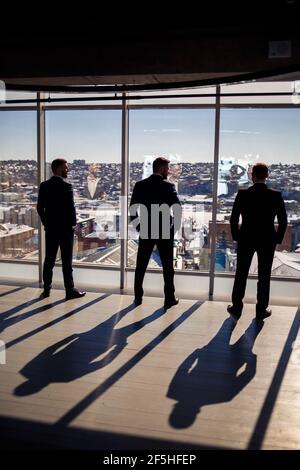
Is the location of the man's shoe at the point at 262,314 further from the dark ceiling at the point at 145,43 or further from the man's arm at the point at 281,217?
the dark ceiling at the point at 145,43

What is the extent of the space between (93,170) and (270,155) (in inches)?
107

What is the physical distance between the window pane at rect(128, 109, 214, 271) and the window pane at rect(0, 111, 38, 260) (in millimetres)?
1690

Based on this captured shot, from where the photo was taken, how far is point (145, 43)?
5.11m

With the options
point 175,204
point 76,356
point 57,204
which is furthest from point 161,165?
point 76,356

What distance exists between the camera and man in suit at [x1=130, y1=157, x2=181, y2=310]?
5680mm

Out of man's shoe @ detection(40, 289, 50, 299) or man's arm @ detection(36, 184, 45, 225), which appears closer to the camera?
man's arm @ detection(36, 184, 45, 225)

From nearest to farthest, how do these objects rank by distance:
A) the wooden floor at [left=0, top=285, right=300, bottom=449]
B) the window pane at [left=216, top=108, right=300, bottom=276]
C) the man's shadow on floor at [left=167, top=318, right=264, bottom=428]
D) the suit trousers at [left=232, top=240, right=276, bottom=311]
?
1. the wooden floor at [left=0, top=285, right=300, bottom=449]
2. the man's shadow on floor at [left=167, top=318, right=264, bottom=428]
3. the suit trousers at [left=232, top=240, right=276, bottom=311]
4. the window pane at [left=216, top=108, right=300, bottom=276]

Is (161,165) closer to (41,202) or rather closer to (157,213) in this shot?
(157,213)

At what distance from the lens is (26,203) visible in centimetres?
748

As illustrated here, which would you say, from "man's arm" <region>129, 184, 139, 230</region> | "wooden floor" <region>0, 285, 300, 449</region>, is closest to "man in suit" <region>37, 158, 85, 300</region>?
"wooden floor" <region>0, 285, 300, 449</region>

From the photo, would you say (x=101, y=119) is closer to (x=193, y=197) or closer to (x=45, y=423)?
(x=193, y=197)

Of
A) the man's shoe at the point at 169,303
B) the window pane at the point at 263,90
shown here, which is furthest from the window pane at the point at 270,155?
the man's shoe at the point at 169,303

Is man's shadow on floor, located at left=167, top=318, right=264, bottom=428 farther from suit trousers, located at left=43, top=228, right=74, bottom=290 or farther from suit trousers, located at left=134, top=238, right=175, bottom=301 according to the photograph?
suit trousers, located at left=43, top=228, right=74, bottom=290
